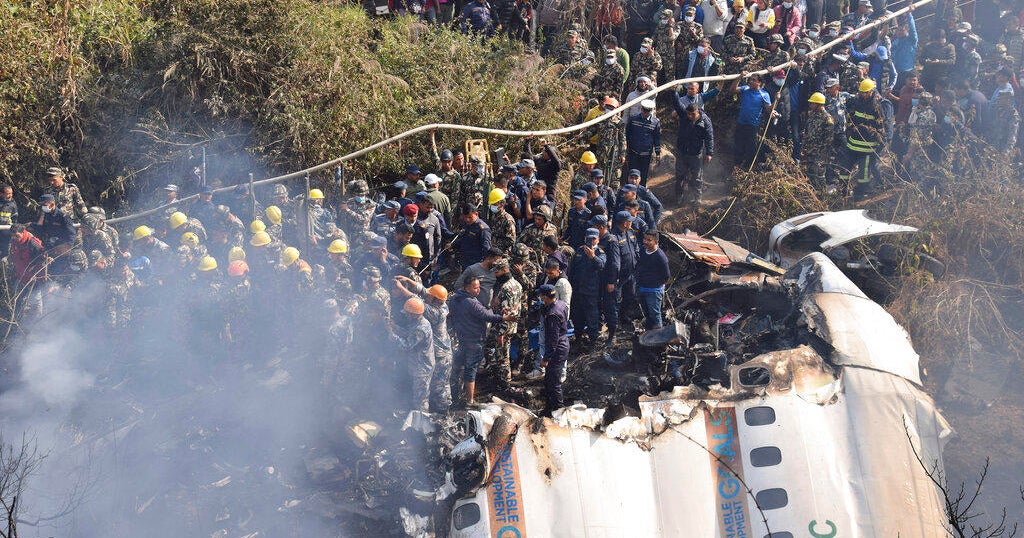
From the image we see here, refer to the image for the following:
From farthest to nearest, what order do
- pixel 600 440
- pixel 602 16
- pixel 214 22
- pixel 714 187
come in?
1. pixel 602 16
2. pixel 714 187
3. pixel 214 22
4. pixel 600 440

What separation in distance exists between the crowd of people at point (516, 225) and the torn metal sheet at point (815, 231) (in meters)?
1.61

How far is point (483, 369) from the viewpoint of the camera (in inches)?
411

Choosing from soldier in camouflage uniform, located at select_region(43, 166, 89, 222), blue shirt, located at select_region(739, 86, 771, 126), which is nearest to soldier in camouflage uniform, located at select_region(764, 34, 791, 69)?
blue shirt, located at select_region(739, 86, 771, 126)

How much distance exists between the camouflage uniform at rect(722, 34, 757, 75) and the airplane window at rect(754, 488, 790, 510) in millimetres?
8568

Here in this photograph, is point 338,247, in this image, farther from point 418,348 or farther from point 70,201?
point 70,201

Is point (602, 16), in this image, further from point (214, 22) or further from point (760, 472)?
point (760, 472)

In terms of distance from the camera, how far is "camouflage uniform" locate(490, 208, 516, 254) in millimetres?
11188

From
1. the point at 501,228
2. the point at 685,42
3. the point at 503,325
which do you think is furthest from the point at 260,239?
the point at 685,42

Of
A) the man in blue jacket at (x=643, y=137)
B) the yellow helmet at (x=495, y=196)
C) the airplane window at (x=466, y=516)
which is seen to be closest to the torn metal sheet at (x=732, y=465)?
the airplane window at (x=466, y=516)

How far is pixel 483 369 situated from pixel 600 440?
2.96 m

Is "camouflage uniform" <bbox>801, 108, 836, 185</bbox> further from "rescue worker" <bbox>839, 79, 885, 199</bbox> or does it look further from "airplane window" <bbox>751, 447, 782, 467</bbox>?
"airplane window" <bbox>751, 447, 782, 467</bbox>

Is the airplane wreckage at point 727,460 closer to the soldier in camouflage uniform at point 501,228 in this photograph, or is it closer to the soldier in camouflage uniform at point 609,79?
the soldier in camouflage uniform at point 501,228

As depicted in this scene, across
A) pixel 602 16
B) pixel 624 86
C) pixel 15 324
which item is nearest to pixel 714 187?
pixel 624 86

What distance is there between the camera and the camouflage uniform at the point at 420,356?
9.25m
